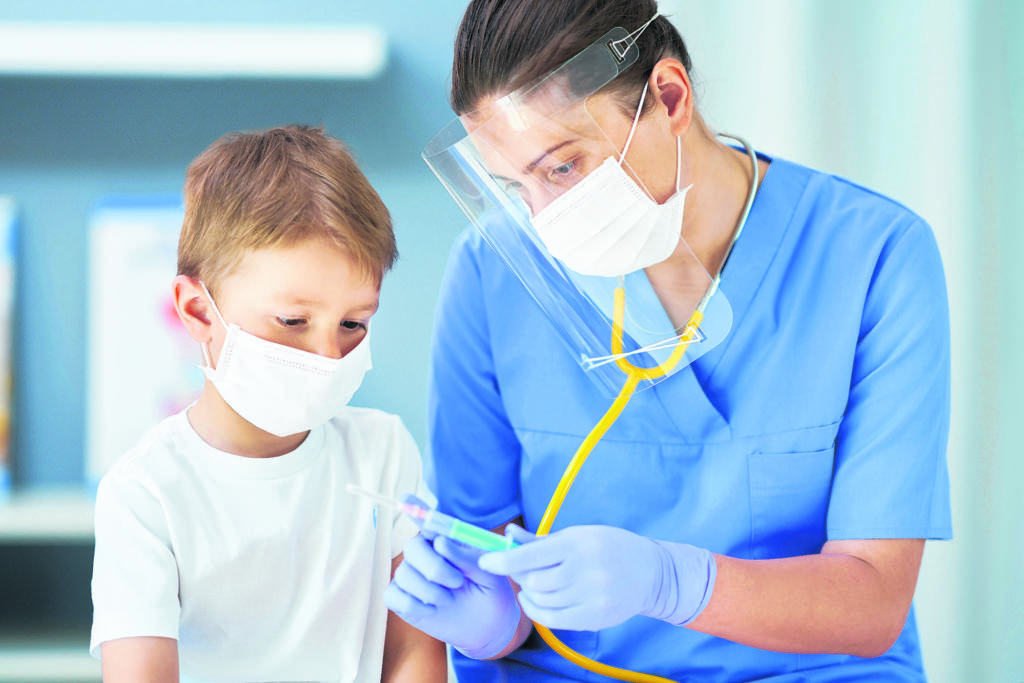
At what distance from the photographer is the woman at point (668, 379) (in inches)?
40.7

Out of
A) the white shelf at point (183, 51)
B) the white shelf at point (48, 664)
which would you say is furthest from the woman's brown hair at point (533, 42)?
the white shelf at point (48, 664)

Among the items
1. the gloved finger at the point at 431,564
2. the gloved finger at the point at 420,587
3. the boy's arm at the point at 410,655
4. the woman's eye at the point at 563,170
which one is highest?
the woman's eye at the point at 563,170

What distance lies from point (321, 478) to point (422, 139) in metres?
1.37

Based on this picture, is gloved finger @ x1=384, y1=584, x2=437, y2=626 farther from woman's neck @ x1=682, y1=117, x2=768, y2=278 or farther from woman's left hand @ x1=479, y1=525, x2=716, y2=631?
woman's neck @ x1=682, y1=117, x2=768, y2=278

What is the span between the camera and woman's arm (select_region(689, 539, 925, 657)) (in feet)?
3.30

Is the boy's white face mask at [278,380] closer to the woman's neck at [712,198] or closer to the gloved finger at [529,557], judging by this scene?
the gloved finger at [529,557]

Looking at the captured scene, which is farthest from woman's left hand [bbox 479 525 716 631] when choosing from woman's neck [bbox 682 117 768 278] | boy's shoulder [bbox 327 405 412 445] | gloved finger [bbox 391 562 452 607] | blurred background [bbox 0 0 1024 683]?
blurred background [bbox 0 0 1024 683]

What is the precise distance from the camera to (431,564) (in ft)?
3.39

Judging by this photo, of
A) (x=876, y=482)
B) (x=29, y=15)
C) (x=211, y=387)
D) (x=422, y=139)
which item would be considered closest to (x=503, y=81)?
(x=211, y=387)

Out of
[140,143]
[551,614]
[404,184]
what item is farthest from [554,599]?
[140,143]

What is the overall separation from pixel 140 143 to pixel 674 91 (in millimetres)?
1669

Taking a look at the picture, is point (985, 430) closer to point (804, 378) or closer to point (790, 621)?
point (804, 378)

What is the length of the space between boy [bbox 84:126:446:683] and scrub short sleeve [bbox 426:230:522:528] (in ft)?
0.59

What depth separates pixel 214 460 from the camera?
3.61ft
